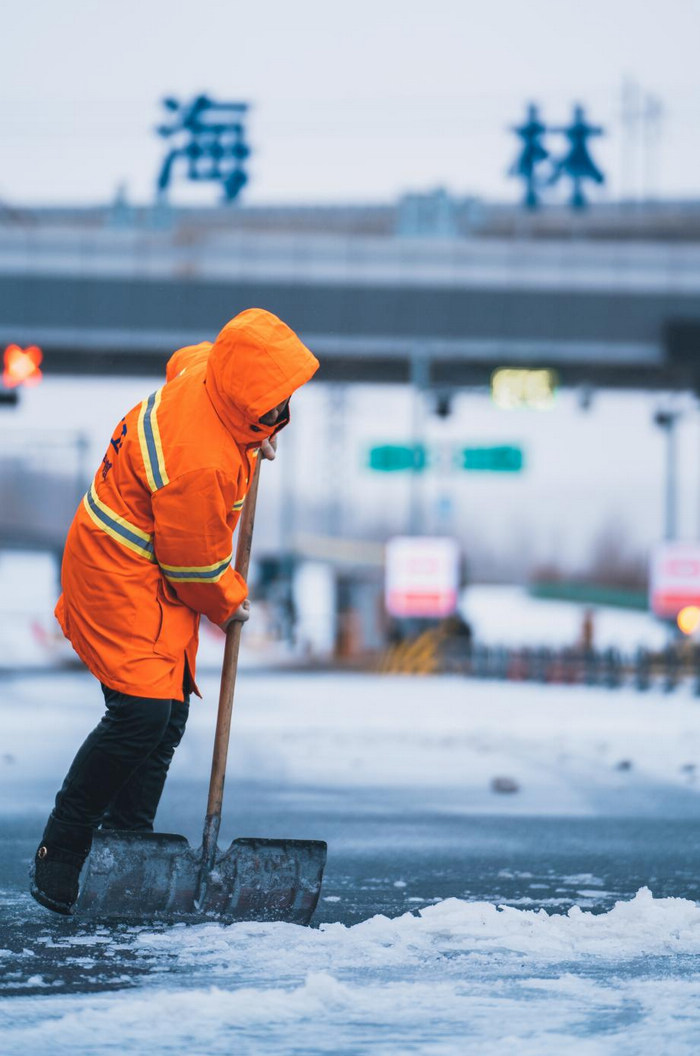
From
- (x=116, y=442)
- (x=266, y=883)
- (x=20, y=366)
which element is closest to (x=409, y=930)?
(x=266, y=883)

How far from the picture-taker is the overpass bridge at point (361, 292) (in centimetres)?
2559

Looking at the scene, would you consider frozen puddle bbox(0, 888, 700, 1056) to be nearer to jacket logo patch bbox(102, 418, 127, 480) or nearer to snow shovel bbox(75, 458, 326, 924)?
snow shovel bbox(75, 458, 326, 924)

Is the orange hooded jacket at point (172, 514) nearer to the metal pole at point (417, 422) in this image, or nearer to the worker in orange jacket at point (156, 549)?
the worker in orange jacket at point (156, 549)

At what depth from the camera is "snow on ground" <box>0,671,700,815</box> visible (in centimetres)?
813

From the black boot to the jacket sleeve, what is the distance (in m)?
0.71

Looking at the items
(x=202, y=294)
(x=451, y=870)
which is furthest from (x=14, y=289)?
(x=451, y=870)

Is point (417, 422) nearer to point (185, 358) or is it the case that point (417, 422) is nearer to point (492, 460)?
point (492, 460)

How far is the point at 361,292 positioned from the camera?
2588 centimetres

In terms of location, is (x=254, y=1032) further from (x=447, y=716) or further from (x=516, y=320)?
(x=516, y=320)

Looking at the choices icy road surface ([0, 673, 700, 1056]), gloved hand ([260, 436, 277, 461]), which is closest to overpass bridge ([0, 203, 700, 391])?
icy road surface ([0, 673, 700, 1056])

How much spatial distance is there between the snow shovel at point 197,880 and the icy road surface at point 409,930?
0.31 feet

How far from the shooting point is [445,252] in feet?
85.0

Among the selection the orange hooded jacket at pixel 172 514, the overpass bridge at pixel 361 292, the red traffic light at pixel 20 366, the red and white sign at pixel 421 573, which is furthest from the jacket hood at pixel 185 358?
the red and white sign at pixel 421 573

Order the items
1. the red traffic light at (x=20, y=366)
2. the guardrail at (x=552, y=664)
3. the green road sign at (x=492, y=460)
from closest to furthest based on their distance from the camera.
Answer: the red traffic light at (x=20, y=366)
the guardrail at (x=552, y=664)
the green road sign at (x=492, y=460)
